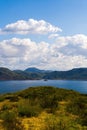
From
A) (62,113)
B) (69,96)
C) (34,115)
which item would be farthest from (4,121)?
(69,96)

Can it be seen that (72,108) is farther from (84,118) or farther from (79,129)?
(79,129)

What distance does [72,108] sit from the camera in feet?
59.2

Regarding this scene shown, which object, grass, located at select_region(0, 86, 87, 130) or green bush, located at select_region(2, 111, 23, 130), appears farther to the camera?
grass, located at select_region(0, 86, 87, 130)

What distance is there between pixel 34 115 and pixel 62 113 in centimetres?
194

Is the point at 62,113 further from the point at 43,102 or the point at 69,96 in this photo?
the point at 69,96

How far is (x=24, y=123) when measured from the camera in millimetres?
14141

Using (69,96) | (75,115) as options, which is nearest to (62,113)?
(75,115)

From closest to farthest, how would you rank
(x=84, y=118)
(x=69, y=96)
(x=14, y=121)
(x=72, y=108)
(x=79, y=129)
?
1. (x=79, y=129)
2. (x=14, y=121)
3. (x=84, y=118)
4. (x=72, y=108)
5. (x=69, y=96)

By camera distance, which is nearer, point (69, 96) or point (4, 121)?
point (4, 121)

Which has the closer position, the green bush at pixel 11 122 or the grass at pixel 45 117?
the green bush at pixel 11 122

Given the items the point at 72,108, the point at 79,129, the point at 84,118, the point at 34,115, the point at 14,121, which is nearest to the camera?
the point at 79,129

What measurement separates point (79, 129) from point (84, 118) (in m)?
2.33

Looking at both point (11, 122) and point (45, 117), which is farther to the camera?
point (45, 117)

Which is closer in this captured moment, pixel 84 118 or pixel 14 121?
pixel 14 121
